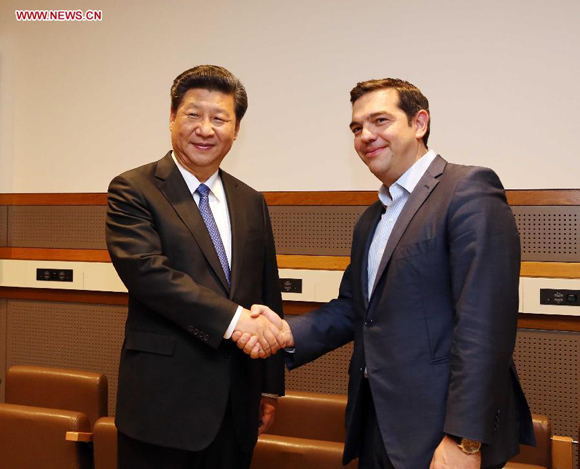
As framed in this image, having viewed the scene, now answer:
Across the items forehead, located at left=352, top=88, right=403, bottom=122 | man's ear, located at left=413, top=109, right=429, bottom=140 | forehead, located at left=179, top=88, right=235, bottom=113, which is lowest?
man's ear, located at left=413, top=109, right=429, bottom=140

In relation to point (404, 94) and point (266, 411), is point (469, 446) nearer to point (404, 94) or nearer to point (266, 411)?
point (266, 411)

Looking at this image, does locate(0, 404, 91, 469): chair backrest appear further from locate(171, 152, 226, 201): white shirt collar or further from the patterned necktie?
locate(171, 152, 226, 201): white shirt collar

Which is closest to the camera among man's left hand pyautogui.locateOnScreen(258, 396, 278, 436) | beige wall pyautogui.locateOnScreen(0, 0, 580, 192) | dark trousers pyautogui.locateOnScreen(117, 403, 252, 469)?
dark trousers pyautogui.locateOnScreen(117, 403, 252, 469)

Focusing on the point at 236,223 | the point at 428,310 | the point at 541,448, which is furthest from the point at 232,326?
the point at 541,448

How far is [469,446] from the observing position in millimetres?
1524

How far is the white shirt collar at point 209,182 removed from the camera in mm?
2066

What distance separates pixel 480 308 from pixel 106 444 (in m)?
1.64

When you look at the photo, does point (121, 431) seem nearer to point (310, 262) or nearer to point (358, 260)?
point (358, 260)

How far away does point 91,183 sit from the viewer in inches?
156

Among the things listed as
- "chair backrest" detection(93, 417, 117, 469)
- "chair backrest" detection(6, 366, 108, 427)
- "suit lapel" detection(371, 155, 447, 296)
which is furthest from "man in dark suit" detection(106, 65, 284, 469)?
"chair backrest" detection(6, 366, 108, 427)

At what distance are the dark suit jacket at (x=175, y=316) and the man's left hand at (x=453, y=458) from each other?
0.72 m

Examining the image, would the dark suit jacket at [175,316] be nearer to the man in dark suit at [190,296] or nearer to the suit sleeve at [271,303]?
the man in dark suit at [190,296]

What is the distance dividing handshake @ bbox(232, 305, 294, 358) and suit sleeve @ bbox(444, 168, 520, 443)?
0.64 metres

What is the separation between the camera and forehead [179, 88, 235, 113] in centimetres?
207
